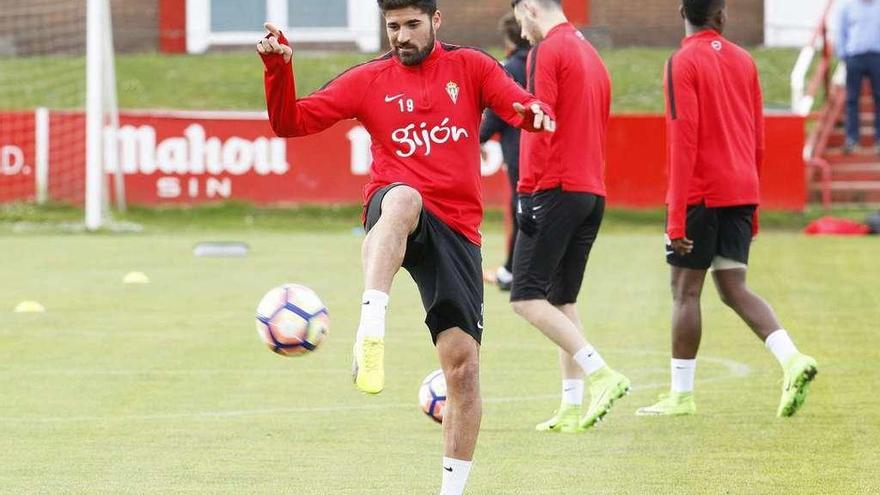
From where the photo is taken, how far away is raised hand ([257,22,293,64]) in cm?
632

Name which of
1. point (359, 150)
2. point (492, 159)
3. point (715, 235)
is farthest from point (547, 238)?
point (359, 150)

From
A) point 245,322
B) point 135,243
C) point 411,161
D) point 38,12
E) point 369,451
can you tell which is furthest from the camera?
point 38,12

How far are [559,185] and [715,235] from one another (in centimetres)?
87

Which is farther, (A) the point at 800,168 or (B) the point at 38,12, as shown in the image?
(B) the point at 38,12

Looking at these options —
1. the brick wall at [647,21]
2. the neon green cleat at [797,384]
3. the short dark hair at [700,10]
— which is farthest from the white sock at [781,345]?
the brick wall at [647,21]

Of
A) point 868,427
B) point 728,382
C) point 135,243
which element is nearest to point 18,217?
point 135,243

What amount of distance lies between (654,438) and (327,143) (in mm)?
17235

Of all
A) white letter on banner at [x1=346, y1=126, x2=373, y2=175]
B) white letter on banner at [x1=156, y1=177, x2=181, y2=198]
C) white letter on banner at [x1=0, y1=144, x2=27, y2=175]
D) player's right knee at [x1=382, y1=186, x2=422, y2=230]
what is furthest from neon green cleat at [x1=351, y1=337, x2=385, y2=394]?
white letter on banner at [x1=0, y1=144, x2=27, y2=175]

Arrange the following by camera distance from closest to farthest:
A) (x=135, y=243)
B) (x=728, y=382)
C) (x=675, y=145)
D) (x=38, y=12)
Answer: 1. (x=675, y=145)
2. (x=728, y=382)
3. (x=135, y=243)
4. (x=38, y=12)

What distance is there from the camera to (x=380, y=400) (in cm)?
952

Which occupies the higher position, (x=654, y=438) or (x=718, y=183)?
(x=718, y=183)

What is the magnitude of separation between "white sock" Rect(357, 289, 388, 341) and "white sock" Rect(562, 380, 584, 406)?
2.71 meters

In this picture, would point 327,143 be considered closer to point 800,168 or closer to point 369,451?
point 800,168

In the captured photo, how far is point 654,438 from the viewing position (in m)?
8.26
